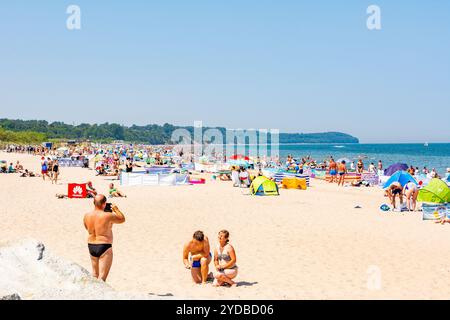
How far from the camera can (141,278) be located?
781 centimetres

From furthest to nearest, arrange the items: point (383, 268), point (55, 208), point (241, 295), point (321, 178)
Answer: point (321, 178) → point (55, 208) → point (383, 268) → point (241, 295)

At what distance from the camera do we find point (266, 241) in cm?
1097

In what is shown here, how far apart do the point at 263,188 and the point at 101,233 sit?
14033 millimetres

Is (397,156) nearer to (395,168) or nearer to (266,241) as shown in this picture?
(395,168)

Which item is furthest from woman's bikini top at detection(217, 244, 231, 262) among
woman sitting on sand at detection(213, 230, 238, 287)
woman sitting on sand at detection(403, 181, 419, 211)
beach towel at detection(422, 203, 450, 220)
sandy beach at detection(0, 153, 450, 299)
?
woman sitting on sand at detection(403, 181, 419, 211)

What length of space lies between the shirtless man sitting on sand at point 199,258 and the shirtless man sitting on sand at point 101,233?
1661mm

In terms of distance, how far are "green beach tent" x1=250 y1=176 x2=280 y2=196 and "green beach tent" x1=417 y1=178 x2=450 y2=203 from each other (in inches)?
209

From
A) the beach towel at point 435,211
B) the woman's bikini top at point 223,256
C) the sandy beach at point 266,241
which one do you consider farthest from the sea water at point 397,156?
the woman's bikini top at point 223,256

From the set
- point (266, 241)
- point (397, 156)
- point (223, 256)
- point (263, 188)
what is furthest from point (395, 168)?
point (397, 156)

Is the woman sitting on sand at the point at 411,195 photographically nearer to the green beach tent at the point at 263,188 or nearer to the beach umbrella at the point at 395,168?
the green beach tent at the point at 263,188

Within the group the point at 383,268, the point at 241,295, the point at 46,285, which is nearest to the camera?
the point at 46,285
